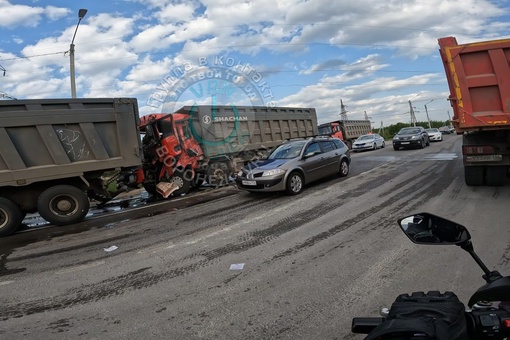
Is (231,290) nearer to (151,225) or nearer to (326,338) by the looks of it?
(326,338)

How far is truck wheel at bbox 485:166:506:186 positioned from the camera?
8.11m

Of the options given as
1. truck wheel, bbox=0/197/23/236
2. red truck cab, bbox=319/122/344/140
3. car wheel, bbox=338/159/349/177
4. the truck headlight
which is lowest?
car wheel, bbox=338/159/349/177

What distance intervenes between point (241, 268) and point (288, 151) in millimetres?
6166

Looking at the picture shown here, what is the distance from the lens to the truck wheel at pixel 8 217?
25.5ft

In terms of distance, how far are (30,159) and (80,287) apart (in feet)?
17.1

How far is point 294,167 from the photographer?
9328 millimetres

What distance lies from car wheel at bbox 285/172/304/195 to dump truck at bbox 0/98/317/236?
4.06 m

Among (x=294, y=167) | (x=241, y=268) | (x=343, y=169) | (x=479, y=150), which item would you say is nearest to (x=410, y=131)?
(x=343, y=169)

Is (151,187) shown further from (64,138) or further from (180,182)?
(64,138)

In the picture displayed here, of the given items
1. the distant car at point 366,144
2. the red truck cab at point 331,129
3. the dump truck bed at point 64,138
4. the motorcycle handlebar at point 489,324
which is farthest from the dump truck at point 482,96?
the red truck cab at point 331,129

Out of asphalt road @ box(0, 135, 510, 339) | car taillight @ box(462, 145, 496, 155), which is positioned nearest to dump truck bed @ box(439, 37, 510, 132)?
car taillight @ box(462, 145, 496, 155)

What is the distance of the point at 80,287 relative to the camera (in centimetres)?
428

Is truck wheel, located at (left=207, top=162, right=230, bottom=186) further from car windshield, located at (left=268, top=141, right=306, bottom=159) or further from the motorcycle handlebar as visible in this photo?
the motorcycle handlebar

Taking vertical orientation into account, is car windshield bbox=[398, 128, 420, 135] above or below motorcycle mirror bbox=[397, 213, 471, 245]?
below
